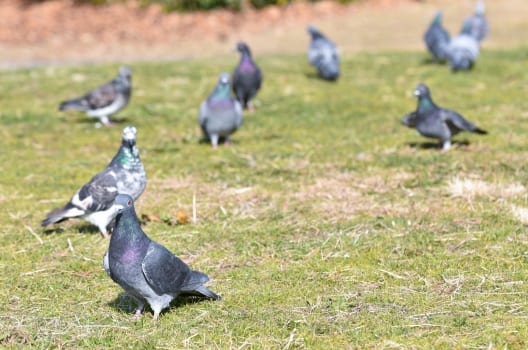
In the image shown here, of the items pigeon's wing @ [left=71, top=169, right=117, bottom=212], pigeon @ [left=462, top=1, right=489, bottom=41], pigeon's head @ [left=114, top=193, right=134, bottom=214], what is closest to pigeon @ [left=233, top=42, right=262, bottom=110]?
pigeon's wing @ [left=71, top=169, right=117, bottom=212]

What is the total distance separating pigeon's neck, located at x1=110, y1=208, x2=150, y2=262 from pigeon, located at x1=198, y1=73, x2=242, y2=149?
16.0 feet

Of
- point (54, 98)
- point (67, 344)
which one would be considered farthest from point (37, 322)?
point (54, 98)

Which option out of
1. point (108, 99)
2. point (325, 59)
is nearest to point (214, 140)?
point (108, 99)

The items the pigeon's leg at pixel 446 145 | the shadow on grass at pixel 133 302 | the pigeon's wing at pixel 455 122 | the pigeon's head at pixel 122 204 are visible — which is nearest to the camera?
the pigeon's head at pixel 122 204

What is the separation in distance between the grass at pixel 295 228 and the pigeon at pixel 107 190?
18 cm

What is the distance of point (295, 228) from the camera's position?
6.79m

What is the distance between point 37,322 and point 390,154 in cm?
517

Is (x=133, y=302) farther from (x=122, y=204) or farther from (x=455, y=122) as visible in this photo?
(x=455, y=122)

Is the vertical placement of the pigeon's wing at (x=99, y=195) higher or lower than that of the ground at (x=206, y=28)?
higher

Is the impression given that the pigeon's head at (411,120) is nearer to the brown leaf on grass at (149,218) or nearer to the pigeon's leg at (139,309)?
the brown leaf on grass at (149,218)

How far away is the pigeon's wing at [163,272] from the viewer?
486 centimetres

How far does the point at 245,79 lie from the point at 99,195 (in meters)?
5.76

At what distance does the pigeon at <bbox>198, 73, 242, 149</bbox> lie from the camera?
32.1ft

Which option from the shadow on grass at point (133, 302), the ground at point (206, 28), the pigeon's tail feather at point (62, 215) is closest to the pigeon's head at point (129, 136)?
the pigeon's tail feather at point (62, 215)
